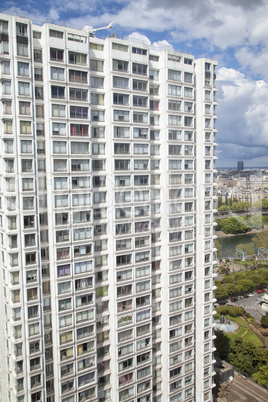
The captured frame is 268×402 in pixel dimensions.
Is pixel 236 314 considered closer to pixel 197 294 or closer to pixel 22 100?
pixel 197 294

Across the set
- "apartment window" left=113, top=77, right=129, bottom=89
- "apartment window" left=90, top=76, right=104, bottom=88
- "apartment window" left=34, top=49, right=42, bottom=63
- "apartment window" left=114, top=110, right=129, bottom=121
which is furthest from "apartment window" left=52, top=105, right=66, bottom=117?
"apartment window" left=113, top=77, right=129, bottom=89

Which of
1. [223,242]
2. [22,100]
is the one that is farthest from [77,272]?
[223,242]

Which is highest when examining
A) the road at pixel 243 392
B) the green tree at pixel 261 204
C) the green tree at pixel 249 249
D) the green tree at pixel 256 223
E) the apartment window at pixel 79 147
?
the apartment window at pixel 79 147

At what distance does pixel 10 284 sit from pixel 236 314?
120ft

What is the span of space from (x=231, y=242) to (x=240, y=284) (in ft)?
112

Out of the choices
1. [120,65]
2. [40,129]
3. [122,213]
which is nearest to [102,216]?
[122,213]

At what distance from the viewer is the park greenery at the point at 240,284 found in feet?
165

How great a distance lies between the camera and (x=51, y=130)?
17516 millimetres

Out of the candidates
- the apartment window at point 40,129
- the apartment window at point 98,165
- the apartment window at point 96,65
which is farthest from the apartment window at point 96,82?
the apartment window at point 98,165

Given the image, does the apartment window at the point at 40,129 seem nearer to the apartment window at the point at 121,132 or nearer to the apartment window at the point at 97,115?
the apartment window at the point at 97,115

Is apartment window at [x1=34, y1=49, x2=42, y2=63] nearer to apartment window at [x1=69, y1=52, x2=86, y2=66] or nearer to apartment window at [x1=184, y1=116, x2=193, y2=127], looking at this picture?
apartment window at [x1=69, y1=52, x2=86, y2=66]

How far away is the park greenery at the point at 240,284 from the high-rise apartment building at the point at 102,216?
26949 millimetres

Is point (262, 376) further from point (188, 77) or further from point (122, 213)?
point (188, 77)

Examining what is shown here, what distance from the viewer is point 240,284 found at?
171ft
